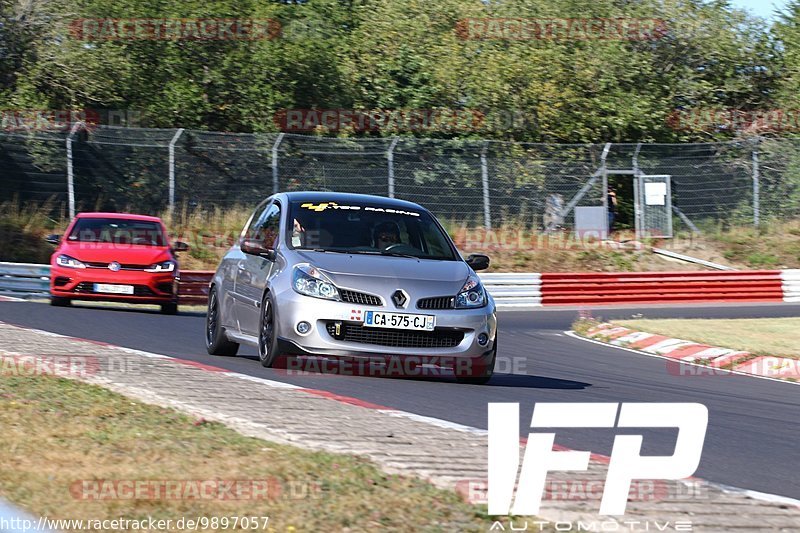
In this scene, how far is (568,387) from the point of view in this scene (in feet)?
35.2

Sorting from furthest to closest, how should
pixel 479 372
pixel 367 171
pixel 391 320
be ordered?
pixel 367 171, pixel 479 372, pixel 391 320

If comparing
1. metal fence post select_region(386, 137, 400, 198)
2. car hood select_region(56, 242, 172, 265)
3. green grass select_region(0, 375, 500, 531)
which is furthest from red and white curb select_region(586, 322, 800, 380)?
metal fence post select_region(386, 137, 400, 198)

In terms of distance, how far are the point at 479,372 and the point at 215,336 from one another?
2851 millimetres

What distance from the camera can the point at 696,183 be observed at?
2900 centimetres

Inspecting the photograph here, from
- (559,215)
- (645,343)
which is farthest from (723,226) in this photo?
(645,343)

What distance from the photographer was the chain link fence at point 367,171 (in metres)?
26.6

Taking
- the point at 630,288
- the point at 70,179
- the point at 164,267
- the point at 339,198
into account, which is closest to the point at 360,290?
the point at 339,198

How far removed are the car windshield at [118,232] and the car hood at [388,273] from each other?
9.57 meters

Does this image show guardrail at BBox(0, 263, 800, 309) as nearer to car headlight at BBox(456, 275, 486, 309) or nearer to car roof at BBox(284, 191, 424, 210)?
car roof at BBox(284, 191, 424, 210)

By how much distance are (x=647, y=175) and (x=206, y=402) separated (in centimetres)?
2269

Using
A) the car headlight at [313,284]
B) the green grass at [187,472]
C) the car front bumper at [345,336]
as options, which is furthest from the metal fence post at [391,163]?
the green grass at [187,472]

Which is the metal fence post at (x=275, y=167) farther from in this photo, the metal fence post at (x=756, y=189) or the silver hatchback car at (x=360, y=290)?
the silver hatchback car at (x=360, y=290)

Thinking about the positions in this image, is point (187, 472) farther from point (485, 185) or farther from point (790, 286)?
point (790, 286)

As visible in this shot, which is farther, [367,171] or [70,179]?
[367,171]
